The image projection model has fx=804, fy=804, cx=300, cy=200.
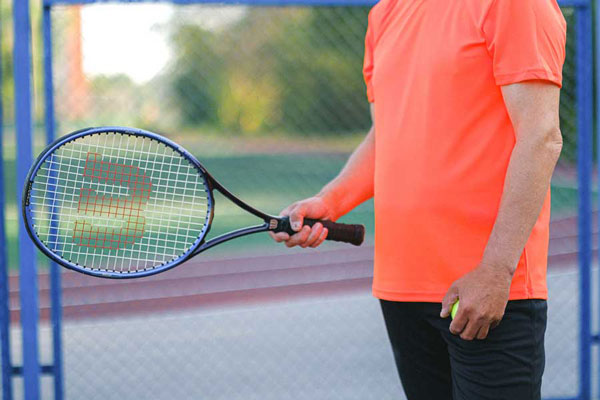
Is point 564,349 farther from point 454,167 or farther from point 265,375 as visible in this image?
point 454,167

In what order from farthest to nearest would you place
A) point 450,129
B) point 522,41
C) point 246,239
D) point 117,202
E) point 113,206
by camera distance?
point 246,239
point 117,202
point 113,206
point 450,129
point 522,41

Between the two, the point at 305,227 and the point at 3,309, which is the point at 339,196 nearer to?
the point at 305,227

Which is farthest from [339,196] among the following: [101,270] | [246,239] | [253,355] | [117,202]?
[246,239]

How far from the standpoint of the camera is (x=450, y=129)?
1735 millimetres

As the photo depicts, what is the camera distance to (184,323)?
5578 millimetres

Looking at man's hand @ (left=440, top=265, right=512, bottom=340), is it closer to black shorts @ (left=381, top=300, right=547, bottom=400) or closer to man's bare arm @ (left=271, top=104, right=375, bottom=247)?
black shorts @ (left=381, top=300, right=547, bottom=400)

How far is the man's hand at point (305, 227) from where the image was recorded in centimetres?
216

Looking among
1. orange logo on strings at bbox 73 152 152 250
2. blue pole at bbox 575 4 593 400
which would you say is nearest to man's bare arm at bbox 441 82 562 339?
orange logo on strings at bbox 73 152 152 250

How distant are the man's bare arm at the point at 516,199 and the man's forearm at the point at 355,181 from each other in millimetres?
600

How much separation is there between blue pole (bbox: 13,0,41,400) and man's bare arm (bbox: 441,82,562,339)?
182 cm

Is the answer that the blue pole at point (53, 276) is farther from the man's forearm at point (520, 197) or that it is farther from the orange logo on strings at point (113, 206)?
the man's forearm at point (520, 197)

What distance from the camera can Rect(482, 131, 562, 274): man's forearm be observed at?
161 cm

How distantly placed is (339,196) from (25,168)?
4.24ft

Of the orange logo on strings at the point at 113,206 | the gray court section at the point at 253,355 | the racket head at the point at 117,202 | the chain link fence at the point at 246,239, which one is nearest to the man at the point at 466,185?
the racket head at the point at 117,202
